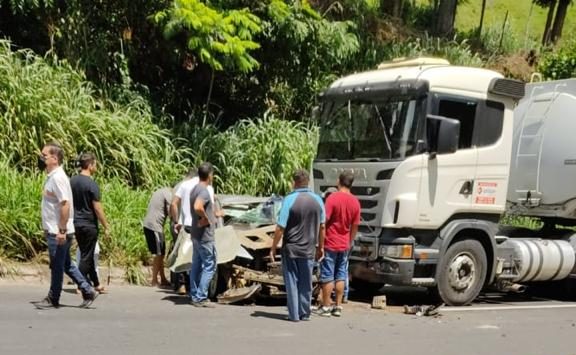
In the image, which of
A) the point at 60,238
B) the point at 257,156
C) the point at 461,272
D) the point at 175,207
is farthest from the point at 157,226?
the point at 257,156

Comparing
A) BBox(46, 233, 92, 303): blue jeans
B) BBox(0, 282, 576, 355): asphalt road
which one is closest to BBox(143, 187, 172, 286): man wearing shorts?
BBox(0, 282, 576, 355): asphalt road

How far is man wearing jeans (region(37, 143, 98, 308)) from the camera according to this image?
8.28m

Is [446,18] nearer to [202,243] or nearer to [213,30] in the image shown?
[213,30]

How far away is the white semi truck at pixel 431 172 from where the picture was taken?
9852mm

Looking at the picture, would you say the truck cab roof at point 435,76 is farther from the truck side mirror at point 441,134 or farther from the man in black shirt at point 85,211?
the man in black shirt at point 85,211

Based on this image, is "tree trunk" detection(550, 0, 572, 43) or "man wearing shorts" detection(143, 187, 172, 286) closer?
"man wearing shorts" detection(143, 187, 172, 286)

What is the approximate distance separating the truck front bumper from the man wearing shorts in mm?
2854

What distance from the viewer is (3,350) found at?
671 centimetres

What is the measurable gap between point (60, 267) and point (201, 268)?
170 centimetres

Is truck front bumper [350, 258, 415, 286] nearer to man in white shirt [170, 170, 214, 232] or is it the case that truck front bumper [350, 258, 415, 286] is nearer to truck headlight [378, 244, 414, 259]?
truck headlight [378, 244, 414, 259]

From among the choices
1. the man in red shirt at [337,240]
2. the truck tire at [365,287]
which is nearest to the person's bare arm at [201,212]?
the man in red shirt at [337,240]

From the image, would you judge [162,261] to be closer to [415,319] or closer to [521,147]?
[415,319]

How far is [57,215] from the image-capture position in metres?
8.42

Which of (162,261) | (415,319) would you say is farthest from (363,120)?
(162,261)
